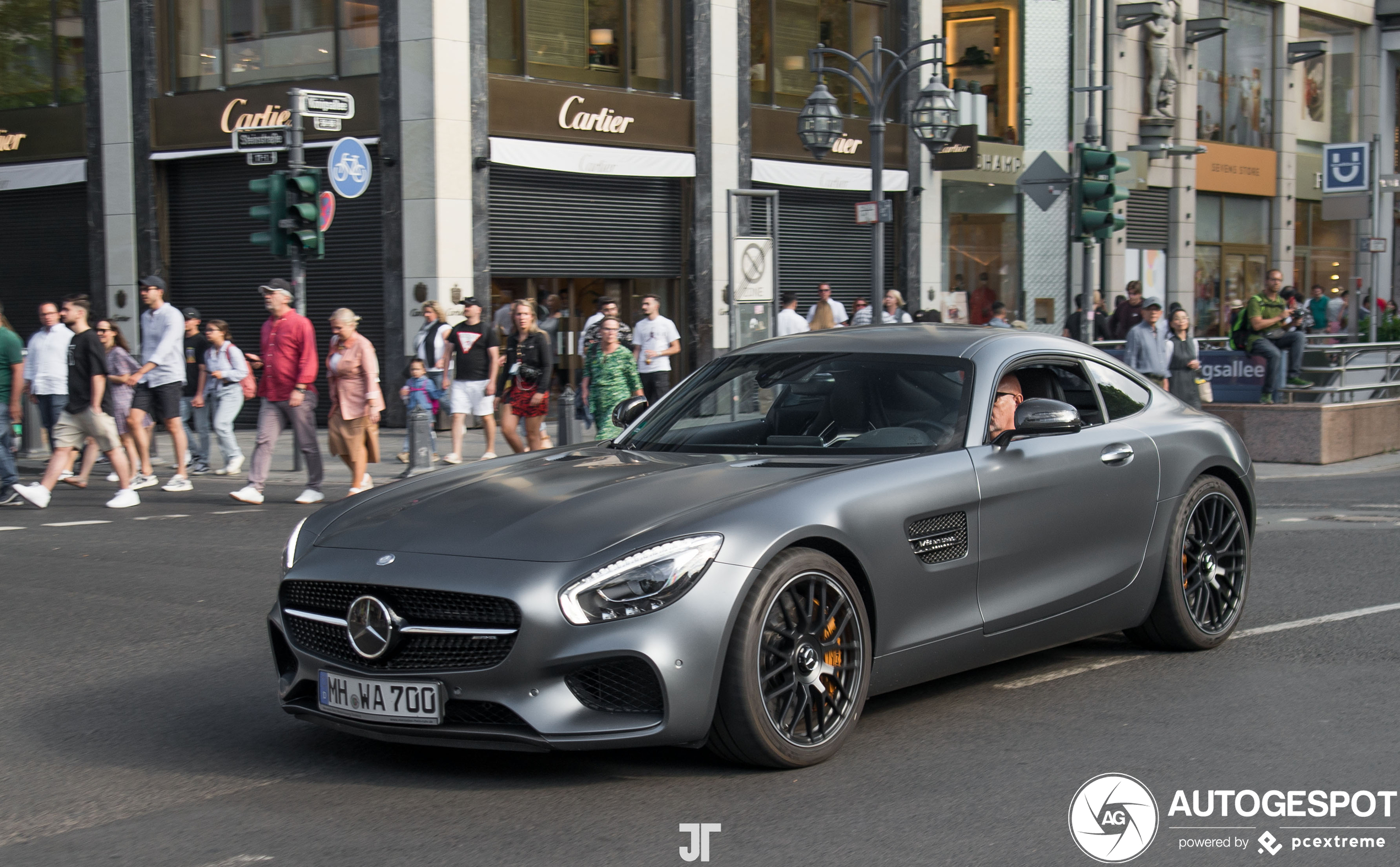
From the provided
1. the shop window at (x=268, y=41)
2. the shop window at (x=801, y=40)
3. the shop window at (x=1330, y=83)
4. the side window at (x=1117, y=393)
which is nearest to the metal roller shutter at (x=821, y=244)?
the shop window at (x=801, y=40)

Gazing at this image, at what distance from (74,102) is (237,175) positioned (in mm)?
3609

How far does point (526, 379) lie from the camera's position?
593 inches

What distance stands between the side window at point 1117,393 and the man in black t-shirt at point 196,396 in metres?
11.8

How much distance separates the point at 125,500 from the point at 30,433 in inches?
249

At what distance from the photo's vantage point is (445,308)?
2061 centimetres

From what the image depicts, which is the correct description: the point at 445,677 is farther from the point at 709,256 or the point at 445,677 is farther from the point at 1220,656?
the point at 709,256

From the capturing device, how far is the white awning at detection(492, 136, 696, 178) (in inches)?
842

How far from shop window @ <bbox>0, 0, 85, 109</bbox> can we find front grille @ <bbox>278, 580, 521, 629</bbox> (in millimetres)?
21665

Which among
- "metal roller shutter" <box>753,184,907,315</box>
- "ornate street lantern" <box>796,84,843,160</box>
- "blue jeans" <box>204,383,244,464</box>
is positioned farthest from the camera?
"metal roller shutter" <box>753,184,907,315</box>

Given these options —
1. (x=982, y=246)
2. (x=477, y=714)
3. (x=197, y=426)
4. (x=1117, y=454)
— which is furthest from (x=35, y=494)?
(x=982, y=246)

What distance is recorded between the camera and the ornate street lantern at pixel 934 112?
66.7 feet

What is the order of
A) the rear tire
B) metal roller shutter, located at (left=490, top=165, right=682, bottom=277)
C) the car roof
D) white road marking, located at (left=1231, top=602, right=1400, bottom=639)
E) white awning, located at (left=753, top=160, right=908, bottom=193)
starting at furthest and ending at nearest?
1. white awning, located at (left=753, top=160, right=908, bottom=193)
2. metal roller shutter, located at (left=490, top=165, right=682, bottom=277)
3. white road marking, located at (left=1231, top=602, right=1400, bottom=639)
4. the rear tire
5. the car roof

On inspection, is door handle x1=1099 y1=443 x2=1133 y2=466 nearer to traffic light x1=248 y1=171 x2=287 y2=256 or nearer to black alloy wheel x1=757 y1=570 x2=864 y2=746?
black alloy wheel x1=757 y1=570 x2=864 y2=746

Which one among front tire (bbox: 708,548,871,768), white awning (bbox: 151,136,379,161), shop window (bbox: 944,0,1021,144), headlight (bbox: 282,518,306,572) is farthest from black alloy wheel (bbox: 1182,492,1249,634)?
shop window (bbox: 944,0,1021,144)
